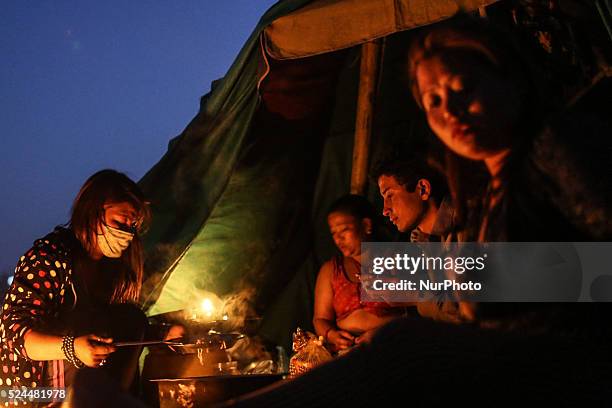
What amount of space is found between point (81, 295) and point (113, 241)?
28 cm

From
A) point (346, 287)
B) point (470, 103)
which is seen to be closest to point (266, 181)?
point (346, 287)

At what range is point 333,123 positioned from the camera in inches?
188

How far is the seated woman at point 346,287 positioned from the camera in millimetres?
3441

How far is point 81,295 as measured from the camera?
9.84 feet

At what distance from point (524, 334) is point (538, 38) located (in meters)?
2.31

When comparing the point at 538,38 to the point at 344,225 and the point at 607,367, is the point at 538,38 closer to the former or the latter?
the point at 344,225

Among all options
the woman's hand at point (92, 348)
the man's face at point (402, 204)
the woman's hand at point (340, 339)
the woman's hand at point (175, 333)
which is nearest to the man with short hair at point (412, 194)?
the man's face at point (402, 204)

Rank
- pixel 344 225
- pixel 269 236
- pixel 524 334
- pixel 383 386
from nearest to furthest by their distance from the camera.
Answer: pixel 383 386
pixel 524 334
pixel 344 225
pixel 269 236

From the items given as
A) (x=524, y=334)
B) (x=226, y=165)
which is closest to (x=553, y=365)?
(x=524, y=334)

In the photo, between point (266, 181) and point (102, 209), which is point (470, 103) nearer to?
point (102, 209)

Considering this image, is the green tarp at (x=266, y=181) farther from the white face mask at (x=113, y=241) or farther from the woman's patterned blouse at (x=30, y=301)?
the woman's patterned blouse at (x=30, y=301)

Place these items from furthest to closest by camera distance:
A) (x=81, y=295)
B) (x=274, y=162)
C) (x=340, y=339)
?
1. (x=274, y=162)
2. (x=340, y=339)
3. (x=81, y=295)

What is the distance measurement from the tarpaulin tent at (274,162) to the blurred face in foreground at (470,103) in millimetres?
2373

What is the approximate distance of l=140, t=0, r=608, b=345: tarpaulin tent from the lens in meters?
3.65
